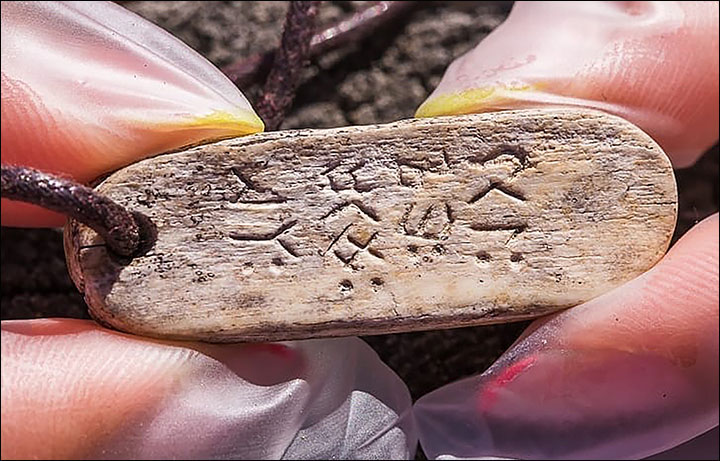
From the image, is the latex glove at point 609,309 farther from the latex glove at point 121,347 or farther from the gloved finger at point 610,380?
the latex glove at point 121,347

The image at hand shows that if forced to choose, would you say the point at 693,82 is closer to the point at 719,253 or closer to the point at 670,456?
the point at 719,253

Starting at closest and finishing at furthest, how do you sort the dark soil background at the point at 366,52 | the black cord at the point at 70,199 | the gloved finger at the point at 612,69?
the black cord at the point at 70,199 → the gloved finger at the point at 612,69 → the dark soil background at the point at 366,52

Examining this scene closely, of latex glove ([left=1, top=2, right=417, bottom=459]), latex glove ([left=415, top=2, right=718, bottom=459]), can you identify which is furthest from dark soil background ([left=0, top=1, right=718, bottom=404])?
latex glove ([left=1, top=2, right=417, bottom=459])

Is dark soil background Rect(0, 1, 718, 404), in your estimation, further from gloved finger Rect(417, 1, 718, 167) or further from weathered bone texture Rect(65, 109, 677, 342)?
weathered bone texture Rect(65, 109, 677, 342)

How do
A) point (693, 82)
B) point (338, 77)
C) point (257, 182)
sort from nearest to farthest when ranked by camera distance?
point (257, 182)
point (693, 82)
point (338, 77)

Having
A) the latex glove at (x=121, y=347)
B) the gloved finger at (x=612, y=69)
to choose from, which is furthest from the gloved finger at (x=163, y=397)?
the gloved finger at (x=612, y=69)

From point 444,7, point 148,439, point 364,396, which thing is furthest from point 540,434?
point 444,7
